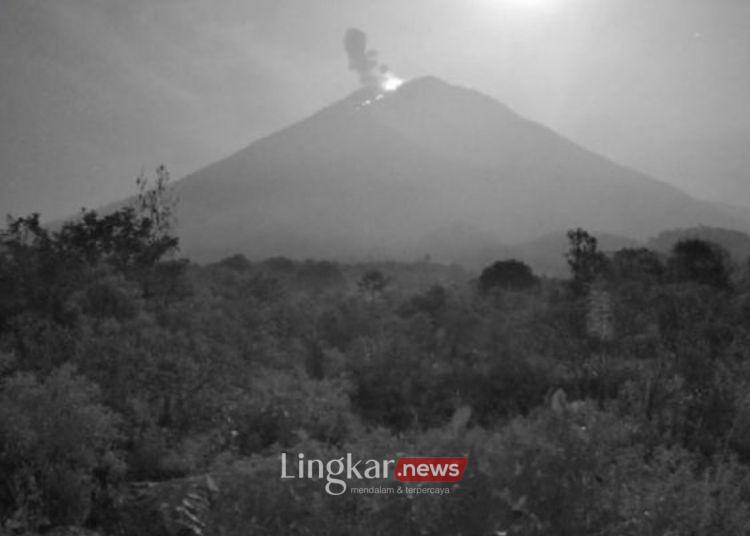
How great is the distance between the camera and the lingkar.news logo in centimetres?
564

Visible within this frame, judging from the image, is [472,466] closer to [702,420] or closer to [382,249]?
[702,420]

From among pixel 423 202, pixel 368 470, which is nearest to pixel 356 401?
pixel 368 470

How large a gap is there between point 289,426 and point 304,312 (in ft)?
41.5

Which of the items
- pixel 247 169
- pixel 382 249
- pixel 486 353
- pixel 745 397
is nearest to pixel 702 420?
pixel 745 397

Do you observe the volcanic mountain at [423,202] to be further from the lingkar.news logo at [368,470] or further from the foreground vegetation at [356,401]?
the lingkar.news logo at [368,470]

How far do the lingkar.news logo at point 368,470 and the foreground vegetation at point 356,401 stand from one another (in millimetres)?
120

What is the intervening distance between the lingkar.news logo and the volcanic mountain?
9787 centimetres

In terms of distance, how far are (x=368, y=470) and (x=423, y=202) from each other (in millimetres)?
152676

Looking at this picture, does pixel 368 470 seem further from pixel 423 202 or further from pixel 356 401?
pixel 423 202

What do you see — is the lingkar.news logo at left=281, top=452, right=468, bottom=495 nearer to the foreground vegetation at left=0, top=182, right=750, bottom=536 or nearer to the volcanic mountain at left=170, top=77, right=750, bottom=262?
the foreground vegetation at left=0, top=182, right=750, bottom=536

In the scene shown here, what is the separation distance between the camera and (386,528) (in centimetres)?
558

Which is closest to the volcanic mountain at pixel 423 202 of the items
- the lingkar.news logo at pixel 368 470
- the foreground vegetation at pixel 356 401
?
the foreground vegetation at pixel 356 401

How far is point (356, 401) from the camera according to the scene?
13750 mm

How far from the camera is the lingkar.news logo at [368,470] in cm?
564
